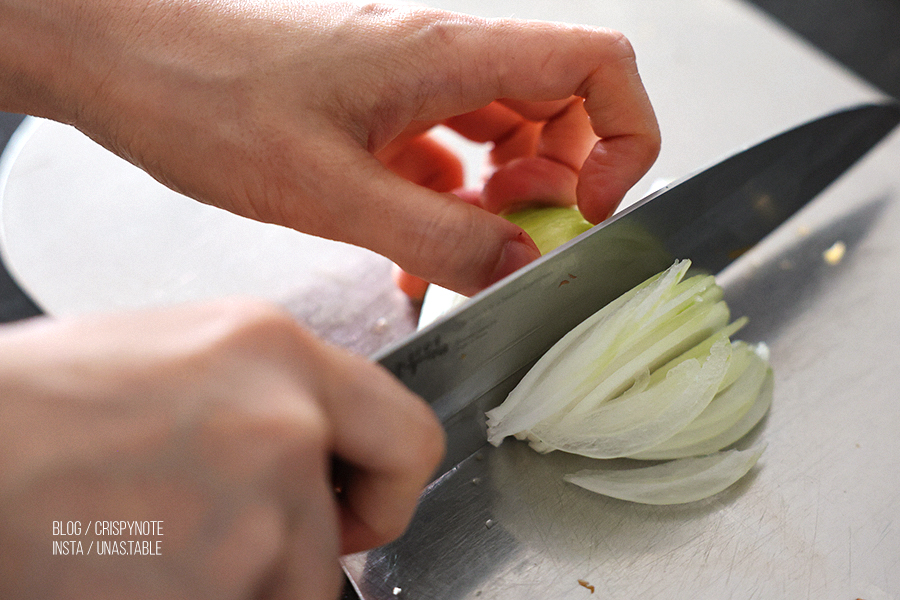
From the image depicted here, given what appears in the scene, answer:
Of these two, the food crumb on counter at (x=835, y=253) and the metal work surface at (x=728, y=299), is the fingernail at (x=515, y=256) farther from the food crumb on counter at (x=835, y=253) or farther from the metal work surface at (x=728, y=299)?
the food crumb on counter at (x=835, y=253)

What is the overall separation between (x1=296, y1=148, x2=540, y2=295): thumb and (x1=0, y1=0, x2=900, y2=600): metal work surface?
282 mm

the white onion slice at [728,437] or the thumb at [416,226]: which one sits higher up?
the thumb at [416,226]

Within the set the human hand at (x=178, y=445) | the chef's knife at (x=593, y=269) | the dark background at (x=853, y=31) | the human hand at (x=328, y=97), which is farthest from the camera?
the dark background at (x=853, y=31)

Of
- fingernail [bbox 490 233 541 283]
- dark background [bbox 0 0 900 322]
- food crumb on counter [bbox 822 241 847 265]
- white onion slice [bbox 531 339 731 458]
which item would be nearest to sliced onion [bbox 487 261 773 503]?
white onion slice [bbox 531 339 731 458]

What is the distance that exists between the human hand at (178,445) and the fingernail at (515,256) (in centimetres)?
40

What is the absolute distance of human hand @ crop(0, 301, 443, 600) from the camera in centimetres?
44

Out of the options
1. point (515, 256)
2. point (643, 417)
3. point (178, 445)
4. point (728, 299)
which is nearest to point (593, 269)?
point (515, 256)

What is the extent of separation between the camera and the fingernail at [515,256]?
2.98ft

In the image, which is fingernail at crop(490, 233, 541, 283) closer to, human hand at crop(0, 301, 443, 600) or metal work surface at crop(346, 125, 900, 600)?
metal work surface at crop(346, 125, 900, 600)

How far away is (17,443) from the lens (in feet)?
1.43

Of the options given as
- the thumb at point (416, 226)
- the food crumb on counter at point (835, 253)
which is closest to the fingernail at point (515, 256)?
the thumb at point (416, 226)

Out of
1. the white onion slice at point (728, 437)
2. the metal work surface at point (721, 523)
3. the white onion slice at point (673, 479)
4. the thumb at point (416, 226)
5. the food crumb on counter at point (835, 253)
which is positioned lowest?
the metal work surface at point (721, 523)

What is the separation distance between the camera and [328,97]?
90 cm

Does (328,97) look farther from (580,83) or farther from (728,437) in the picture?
(728,437)
